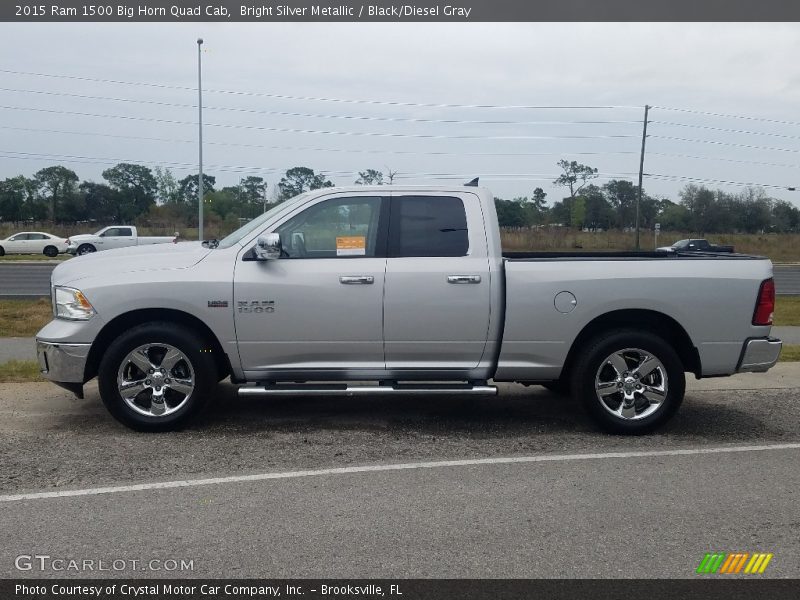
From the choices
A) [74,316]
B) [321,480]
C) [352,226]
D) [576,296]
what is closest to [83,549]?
[321,480]

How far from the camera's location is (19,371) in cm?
926

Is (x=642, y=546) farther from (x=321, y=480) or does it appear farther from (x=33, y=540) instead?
(x=33, y=540)

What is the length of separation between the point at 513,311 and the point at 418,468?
1634 mm

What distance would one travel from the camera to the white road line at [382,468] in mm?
5227

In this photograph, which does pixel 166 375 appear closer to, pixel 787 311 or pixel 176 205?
pixel 787 311

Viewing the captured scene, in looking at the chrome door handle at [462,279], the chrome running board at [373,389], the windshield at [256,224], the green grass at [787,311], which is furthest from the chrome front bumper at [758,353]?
the green grass at [787,311]

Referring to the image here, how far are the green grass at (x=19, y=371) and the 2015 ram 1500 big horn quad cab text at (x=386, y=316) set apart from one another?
7.86 ft

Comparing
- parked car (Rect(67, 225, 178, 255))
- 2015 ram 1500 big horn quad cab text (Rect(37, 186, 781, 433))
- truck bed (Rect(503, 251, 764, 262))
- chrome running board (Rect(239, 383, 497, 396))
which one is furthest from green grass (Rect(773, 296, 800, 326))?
parked car (Rect(67, 225, 178, 255))

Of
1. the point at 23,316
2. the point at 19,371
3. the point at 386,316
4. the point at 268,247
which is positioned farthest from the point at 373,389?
the point at 23,316

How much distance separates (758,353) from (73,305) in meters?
5.58

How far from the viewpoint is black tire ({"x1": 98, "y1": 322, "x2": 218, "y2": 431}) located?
6637 mm

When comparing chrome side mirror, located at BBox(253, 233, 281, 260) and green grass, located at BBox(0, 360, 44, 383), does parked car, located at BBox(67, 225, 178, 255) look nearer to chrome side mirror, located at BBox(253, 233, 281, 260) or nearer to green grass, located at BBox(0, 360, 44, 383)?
green grass, located at BBox(0, 360, 44, 383)

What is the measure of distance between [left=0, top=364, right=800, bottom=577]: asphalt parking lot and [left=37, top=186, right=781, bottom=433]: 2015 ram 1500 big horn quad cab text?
1.47 ft

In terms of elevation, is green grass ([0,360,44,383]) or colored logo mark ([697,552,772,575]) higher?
colored logo mark ([697,552,772,575])
